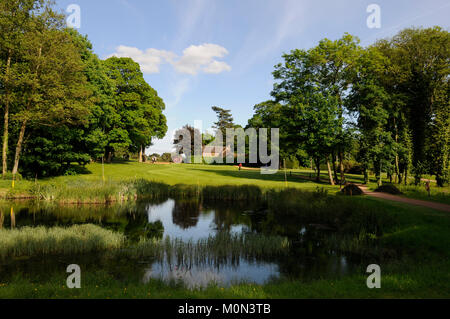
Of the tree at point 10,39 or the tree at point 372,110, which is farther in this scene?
the tree at point 372,110

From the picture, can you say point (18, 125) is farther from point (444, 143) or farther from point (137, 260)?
point (444, 143)

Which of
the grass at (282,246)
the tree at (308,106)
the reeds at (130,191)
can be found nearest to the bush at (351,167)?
the tree at (308,106)

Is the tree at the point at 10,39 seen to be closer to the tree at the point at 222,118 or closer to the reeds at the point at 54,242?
the reeds at the point at 54,242

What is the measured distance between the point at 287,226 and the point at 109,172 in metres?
28.7

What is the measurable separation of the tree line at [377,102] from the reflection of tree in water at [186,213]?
15133 mm

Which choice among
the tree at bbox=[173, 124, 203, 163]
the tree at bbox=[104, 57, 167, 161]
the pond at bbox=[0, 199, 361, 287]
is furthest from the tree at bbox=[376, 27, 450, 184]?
the tree at bbox=[173, 124, 203, 163]

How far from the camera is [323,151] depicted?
33.1m

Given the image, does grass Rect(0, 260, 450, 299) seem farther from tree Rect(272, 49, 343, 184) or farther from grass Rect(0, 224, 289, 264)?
tree Rect(272, 49, 343, 184)

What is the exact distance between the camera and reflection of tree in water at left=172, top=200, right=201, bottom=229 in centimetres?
1945

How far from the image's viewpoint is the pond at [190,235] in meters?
10.3

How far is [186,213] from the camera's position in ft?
74.2

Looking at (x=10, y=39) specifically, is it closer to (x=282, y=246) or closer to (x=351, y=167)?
(x=282, y=246)

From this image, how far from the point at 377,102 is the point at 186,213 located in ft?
80.8
